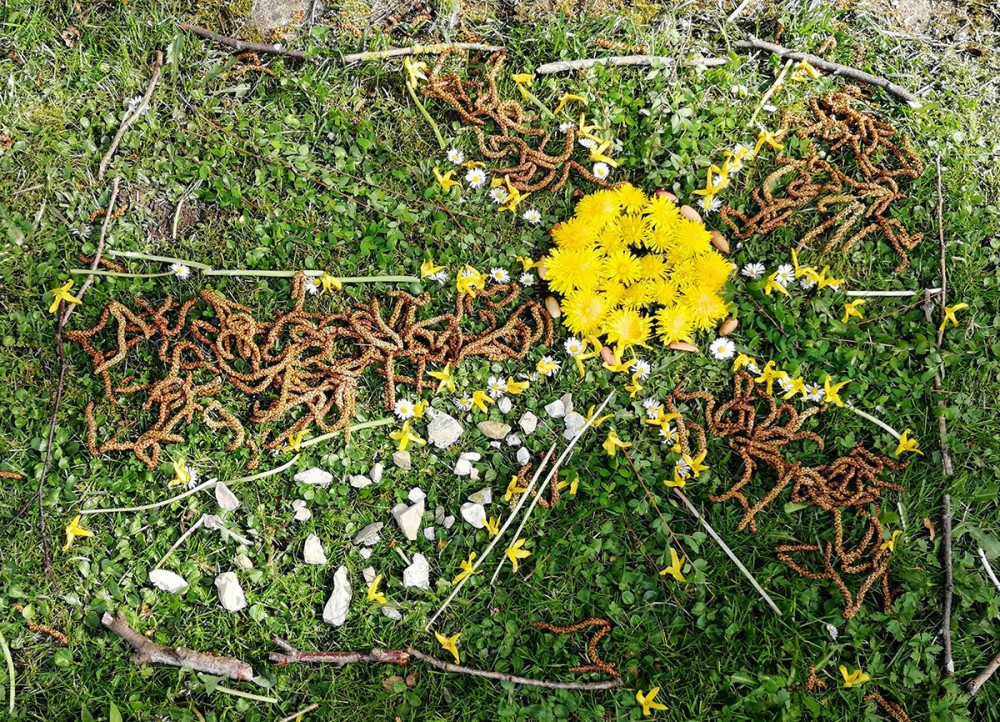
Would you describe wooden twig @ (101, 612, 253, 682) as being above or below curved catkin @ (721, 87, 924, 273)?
below

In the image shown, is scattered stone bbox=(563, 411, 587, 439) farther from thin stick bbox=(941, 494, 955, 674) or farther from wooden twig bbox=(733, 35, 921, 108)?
wooden twig bbox=(733, 35, 921, 108)

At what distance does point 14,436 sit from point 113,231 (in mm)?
970

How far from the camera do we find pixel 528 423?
10.5 ft

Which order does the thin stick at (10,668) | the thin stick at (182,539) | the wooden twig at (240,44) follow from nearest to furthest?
1. the thin stick at (10,668)
2. the thin stick at (182,539)
3. the wooden twig at (240,44)

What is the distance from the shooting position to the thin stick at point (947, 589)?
9.78 feet

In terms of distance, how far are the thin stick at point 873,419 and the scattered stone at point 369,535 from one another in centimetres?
208

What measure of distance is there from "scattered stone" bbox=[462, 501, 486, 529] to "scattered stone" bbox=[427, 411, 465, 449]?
280 millimetres

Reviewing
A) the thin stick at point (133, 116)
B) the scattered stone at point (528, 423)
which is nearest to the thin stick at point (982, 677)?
the scattered stone at point (528, 423)

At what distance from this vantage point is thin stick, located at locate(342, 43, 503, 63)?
11.4 ft

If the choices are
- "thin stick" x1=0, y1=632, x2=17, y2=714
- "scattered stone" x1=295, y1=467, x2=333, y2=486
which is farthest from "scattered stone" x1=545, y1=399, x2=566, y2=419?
"thin stick" x1=0, y1=632, x2=17, y2=714

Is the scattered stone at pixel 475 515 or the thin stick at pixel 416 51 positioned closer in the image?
the scattered stone at pixel 475 515

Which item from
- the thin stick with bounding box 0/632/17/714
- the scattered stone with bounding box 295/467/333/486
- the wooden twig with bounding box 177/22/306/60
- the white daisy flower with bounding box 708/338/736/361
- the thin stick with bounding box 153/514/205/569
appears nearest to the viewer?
the thin stick with bounding box 0/632/17/714

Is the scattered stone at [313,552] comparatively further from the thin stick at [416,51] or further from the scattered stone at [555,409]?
the thin stick at [416,51]

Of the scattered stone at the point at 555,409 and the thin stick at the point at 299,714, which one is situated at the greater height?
the scattered stone at the point at 555,409
